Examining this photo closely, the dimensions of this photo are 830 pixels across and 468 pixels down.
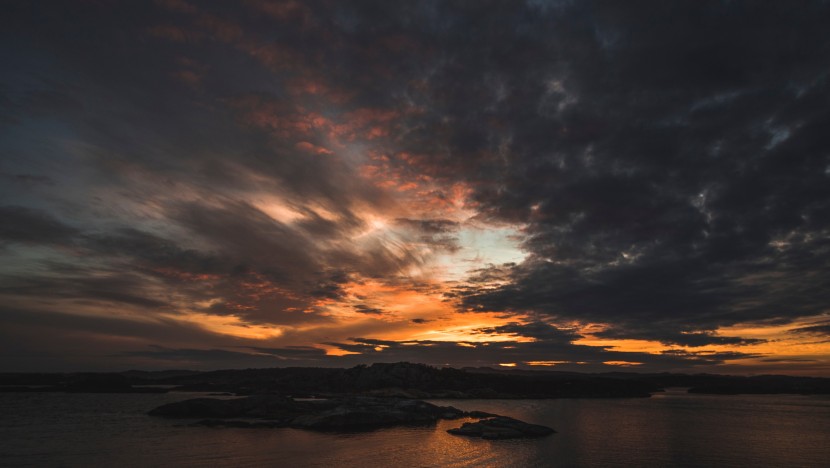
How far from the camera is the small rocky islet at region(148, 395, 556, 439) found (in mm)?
85438

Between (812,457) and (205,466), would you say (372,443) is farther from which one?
(812,457)

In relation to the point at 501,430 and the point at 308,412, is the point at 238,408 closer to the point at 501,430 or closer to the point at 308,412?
the point at 308,412

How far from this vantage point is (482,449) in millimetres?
67812

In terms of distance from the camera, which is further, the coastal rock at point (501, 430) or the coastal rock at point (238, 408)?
the coastal rock at point (238, 408)

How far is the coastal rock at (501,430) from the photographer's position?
79812mm

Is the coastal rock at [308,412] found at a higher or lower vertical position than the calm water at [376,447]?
higher

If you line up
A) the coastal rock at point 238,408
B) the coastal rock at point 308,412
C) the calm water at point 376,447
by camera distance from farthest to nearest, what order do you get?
the coastal rock at point 238,408, the coastal rock at point 308,412, the calm water at point 376,447

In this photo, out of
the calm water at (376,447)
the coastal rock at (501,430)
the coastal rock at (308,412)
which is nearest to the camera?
the calm water at (376,447)

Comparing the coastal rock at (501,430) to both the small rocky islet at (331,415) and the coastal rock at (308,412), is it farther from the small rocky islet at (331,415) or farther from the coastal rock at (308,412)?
the coastal rock at (308,412)

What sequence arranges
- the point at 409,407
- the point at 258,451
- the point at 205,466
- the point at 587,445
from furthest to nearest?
the point at 409,407 → the point at 587,445 → the point at 258,451 → the point at 205,466

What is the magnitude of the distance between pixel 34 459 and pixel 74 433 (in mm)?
27341

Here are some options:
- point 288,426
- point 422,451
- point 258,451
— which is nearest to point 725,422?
point 422,451

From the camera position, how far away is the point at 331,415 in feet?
308

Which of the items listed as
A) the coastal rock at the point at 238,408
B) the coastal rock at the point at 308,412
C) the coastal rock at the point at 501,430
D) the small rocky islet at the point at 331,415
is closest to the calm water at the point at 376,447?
the coastal rock at the point at 501,430
